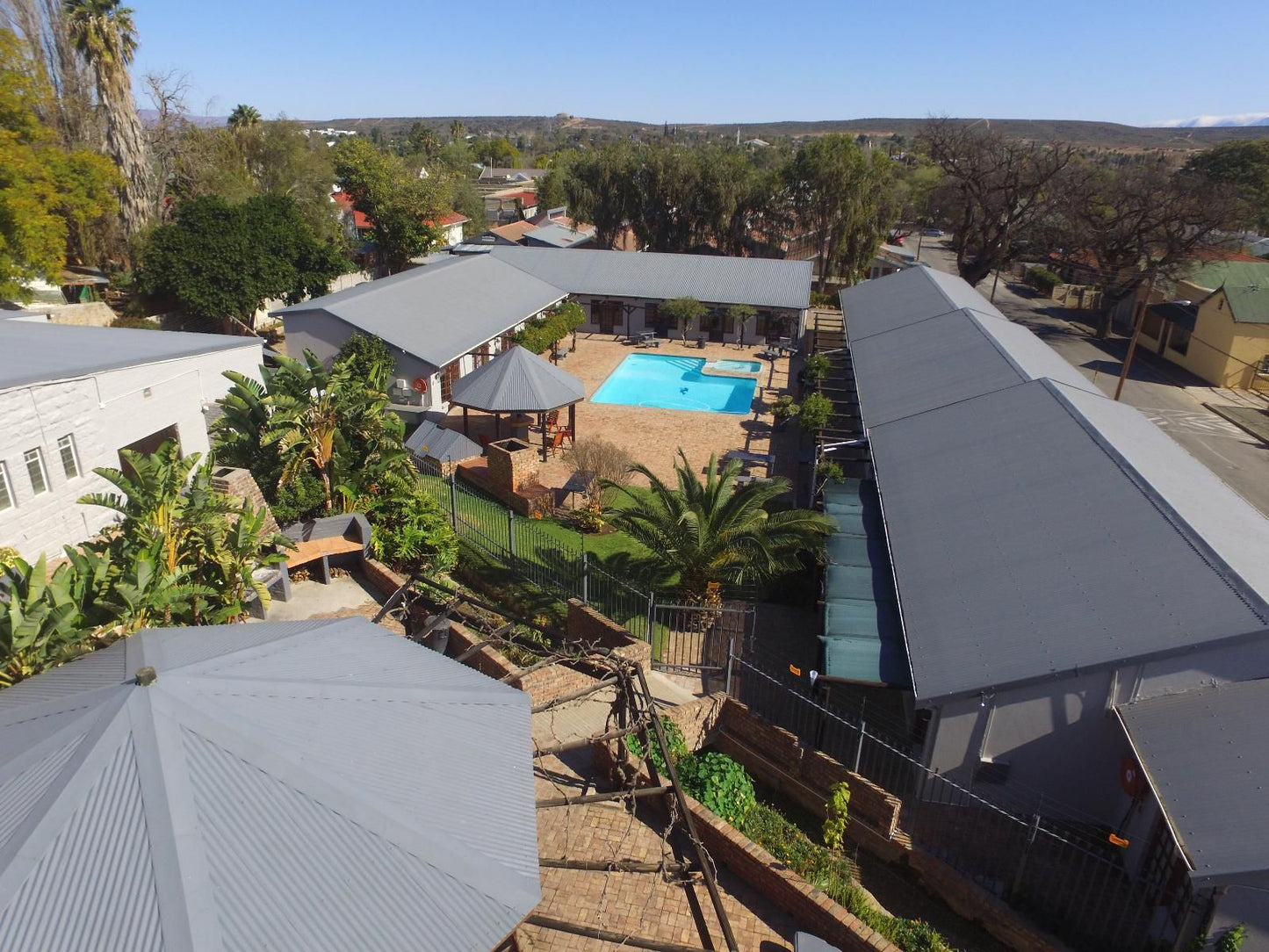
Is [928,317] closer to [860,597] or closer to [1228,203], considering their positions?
[860,597]

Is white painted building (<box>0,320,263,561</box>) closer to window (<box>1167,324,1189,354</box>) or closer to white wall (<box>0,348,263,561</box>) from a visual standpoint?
white wall (<box>0,348,263,561</box>)

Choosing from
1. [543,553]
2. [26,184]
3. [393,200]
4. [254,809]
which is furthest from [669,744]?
[393,200]

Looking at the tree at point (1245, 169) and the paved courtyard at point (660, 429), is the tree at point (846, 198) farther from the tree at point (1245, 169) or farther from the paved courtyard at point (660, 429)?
the tree at point (1245, 169)

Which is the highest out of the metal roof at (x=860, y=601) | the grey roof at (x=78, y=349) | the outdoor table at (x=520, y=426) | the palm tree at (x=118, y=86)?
the palm tree at (x=118, y=86)

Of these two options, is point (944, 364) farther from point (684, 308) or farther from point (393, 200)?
point (393, 200)

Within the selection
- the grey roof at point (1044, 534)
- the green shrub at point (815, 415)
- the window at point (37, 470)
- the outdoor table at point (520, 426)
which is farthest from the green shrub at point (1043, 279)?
the window at point (37, 470)
